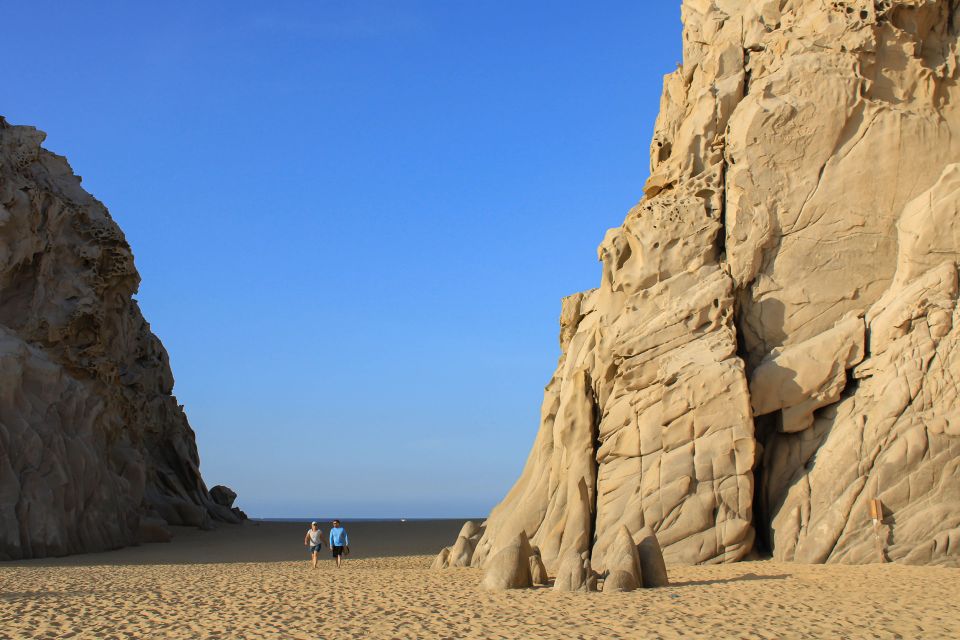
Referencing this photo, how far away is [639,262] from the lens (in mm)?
22250

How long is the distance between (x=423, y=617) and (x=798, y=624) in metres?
5.32

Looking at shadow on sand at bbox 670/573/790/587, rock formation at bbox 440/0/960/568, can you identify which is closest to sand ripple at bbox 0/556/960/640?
shadow on sand at bbox 670/573/790/587

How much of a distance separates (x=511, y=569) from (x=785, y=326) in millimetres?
8932

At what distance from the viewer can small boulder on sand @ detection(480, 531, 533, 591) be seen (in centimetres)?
1656

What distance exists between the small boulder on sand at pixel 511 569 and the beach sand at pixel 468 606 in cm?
48

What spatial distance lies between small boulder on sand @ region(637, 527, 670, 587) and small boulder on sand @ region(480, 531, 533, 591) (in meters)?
2.15

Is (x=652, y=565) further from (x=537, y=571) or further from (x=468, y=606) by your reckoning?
(x=468, y=606)

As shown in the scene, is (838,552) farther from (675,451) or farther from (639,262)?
(639,262)

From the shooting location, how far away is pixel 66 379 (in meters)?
29.8

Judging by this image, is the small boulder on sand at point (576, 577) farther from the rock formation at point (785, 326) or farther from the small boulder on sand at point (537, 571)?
the rock formation at point (785, 326)

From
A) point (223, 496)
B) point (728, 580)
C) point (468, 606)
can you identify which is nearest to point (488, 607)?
point (468, 606)

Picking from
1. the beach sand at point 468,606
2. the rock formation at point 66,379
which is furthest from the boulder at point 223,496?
the beach sand at point 468,606

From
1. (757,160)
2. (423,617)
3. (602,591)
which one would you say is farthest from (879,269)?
(423,617)

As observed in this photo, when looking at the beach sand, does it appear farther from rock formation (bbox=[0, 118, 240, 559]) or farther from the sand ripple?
rock formation (bbox=[0, 118, 240, 559])
